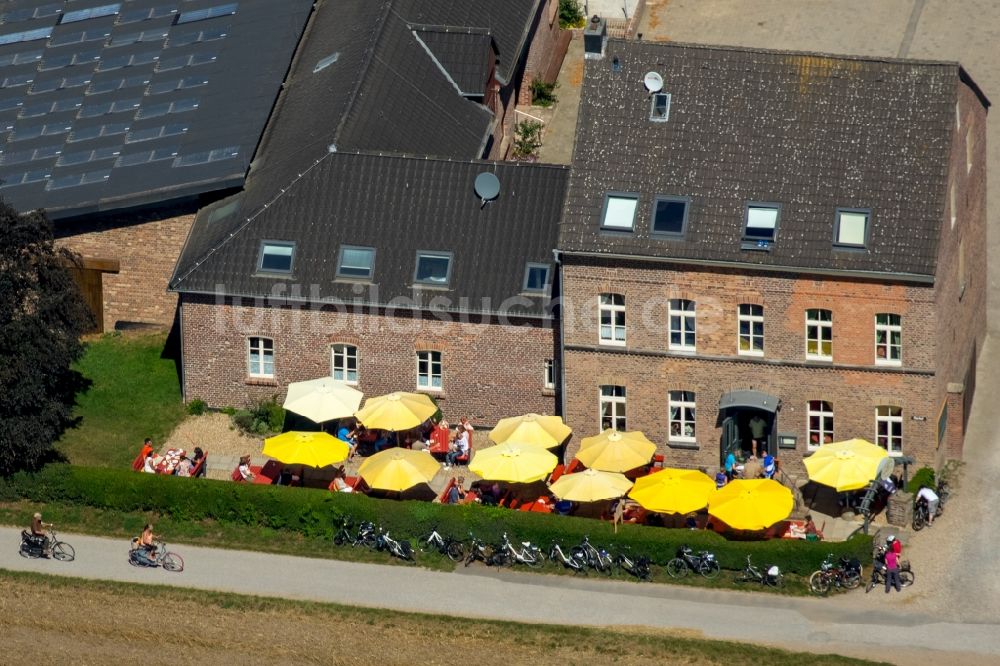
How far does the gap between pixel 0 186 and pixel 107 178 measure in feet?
13.4

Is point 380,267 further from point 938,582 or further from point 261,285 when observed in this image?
point 938,582

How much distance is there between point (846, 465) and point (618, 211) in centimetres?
1061

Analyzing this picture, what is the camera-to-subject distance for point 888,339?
70.9 metres

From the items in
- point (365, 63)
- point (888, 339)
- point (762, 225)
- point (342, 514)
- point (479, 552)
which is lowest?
point (479, 552)

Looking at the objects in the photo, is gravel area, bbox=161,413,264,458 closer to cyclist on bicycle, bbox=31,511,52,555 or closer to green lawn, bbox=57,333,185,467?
green lawn, bbox=57,333,185,467

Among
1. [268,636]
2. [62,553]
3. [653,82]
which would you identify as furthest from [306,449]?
[653,82]

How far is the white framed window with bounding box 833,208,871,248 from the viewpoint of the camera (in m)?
70.4

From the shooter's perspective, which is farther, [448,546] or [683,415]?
[683,415]

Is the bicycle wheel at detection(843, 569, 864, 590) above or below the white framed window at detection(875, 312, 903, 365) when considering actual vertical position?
below

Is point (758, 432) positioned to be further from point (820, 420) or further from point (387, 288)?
point (387, 288)

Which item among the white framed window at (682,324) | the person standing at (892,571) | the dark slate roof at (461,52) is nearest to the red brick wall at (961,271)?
the person standing at (892,571)

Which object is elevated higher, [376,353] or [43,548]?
[376,353]

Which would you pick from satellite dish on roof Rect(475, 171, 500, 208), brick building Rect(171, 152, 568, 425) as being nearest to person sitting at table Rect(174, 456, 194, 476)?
brick building Rect(171, 152, 568, 425)

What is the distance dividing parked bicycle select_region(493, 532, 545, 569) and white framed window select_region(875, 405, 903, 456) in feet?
37.7
